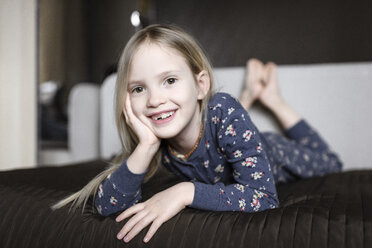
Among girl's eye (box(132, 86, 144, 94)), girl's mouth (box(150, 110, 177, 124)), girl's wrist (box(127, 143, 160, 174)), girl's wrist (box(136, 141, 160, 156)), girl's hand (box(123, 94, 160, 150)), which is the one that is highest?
girl's eye (box(132, 86, 144, 94))

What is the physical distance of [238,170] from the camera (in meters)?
0.82

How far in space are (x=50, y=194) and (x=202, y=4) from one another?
72.7 inches

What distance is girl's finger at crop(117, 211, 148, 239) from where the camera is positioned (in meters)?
0.66

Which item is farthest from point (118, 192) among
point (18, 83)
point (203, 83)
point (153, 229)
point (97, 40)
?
point (97, 40)

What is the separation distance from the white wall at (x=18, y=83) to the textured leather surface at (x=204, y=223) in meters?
1.00

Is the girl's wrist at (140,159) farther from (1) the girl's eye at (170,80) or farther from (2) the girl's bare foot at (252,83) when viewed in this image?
(2) the girl's bare foot at (252,83)

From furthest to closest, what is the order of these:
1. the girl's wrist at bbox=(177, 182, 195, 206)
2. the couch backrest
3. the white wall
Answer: the white wall, the couch backrest, the girl's wrist at bbox=(177, 182, 195, 206)

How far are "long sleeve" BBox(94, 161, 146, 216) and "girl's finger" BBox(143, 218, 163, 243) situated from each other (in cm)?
12

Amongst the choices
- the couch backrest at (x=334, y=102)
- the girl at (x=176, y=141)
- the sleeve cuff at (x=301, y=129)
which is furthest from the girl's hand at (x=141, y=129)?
Answer: the sleeve cuff at (x=301, y=129)

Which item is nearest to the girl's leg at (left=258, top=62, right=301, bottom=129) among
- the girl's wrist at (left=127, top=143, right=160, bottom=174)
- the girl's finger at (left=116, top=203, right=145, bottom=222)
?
the girl's wrist at (left=127, top=143, right=160, bottom=174)

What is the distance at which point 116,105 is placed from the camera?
0.87 m

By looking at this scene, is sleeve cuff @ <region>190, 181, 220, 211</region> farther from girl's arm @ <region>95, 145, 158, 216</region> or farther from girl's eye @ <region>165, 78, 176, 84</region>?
girl's eye @ <region>165, 78, 176, 84</region>

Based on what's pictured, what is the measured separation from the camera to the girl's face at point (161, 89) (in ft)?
2.55

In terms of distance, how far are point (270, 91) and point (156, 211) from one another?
0.92m
